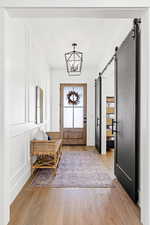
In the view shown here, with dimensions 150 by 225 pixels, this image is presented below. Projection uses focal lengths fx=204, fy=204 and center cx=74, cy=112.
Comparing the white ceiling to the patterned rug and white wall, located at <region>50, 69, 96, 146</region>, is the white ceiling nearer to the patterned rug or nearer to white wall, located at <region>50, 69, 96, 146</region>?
white wall, located at <region>50, 69, 96, 146</region>

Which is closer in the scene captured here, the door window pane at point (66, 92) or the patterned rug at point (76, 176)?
the patterned rug at point (76, 176)

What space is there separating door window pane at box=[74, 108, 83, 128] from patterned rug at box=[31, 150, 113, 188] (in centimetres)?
282

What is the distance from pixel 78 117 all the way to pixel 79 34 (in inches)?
145

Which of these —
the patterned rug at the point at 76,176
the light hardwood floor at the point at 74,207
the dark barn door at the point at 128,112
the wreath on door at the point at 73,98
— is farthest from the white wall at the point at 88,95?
the light hardwood floor at the point at 74,207

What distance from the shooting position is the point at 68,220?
6.86ft

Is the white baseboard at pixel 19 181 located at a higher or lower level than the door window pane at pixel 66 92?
lower

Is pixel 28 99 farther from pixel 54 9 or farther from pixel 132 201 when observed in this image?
pixel 132 201

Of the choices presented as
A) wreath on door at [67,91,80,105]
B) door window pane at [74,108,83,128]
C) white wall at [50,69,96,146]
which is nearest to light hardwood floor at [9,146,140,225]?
white wall at [50,69,96,146]

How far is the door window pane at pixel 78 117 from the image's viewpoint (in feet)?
24.5

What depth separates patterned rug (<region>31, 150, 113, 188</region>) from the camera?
321 cm

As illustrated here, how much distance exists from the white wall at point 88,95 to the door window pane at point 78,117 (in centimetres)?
→ 27

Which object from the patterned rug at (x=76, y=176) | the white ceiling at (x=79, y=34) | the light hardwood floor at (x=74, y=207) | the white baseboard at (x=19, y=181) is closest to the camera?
the light hardwood floor at (x=74, y=207)

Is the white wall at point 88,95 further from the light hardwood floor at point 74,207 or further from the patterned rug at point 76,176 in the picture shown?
the light hardwood floor at point 74,207
